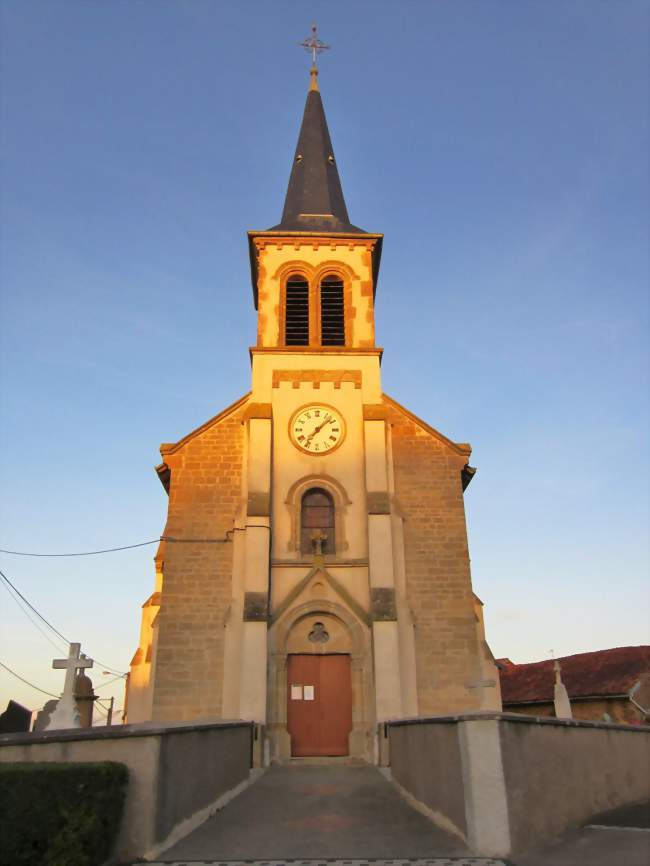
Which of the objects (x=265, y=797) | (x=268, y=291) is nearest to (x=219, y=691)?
(x=265, y=797)

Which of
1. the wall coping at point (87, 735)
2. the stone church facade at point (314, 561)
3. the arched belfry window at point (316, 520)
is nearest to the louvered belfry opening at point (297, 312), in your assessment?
the stone church facade at point (314, 561)

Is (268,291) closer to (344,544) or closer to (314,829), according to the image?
(344,544)

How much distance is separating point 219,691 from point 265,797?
4564mm

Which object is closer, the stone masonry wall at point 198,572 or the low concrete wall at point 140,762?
the low concrete wall at point 140,762

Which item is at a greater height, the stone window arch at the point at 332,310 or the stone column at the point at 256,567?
the stone window arch at the point at 332,310

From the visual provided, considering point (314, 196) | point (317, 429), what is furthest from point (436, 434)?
point (314, 196)

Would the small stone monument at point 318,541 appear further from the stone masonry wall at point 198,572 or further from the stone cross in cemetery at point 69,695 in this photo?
the stone cross in cemetery at point 69,695

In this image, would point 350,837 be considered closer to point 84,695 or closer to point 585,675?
point 84,695

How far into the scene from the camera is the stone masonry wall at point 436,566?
15.6 metres

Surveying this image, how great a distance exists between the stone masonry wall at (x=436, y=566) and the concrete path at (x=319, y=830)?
4.24 metres

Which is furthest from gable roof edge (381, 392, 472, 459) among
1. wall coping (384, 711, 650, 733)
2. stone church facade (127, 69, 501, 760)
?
wall coping (384, 711, 650, 733)

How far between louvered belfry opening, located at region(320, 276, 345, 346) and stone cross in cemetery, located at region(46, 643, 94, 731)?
10480mm

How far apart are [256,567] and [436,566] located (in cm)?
423

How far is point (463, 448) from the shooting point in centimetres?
1822
